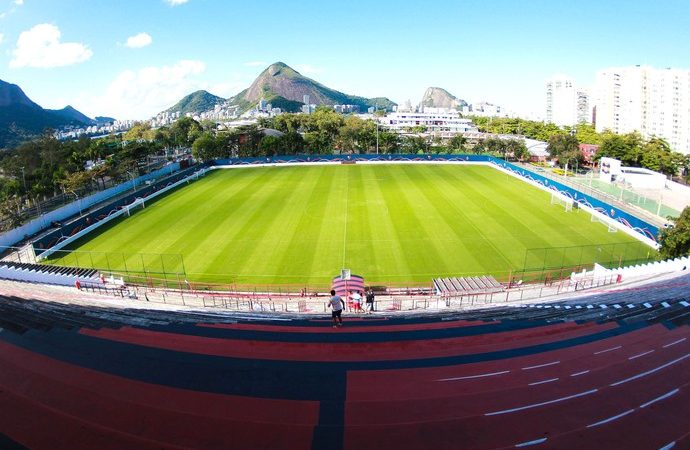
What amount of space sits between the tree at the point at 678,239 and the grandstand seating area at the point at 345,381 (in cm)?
920

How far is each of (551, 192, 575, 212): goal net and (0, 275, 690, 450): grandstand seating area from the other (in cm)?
2248

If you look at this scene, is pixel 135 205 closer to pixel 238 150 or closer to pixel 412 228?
pixel 412 228

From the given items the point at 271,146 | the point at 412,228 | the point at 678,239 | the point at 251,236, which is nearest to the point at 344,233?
the point at 412,228

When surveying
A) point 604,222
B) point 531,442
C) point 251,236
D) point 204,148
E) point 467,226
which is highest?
point 204,148

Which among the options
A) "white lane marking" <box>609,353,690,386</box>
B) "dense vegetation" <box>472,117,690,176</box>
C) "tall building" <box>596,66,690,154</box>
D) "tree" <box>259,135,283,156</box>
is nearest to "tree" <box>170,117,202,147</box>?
"tree" <box>259,135,283,156</box>

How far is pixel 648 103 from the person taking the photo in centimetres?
7806

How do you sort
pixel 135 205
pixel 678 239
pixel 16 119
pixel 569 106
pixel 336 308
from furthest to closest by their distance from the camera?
1. pixel 16 119
2. pixel 569 106
3. pixel 135 205
4. pixel 678 239
5. pixel 336 308

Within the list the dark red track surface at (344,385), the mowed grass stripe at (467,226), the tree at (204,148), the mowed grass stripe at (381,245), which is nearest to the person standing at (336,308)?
the dark red track surface at (344,385)

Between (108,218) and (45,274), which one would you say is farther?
(108,218)

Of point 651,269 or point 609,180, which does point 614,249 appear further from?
point 609,180

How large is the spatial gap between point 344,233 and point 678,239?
60.6 feet

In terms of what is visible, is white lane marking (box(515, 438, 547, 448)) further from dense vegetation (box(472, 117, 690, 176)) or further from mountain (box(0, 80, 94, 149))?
mountain (box(0, 80, 94, 149))

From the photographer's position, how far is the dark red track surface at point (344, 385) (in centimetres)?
682

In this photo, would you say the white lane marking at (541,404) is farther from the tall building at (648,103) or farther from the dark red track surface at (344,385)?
the tall building at (648,103)
